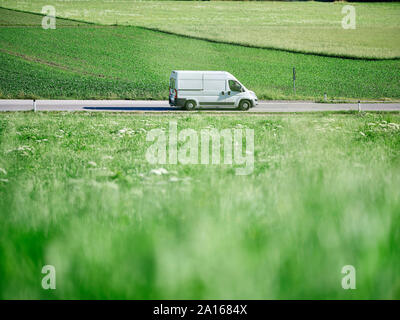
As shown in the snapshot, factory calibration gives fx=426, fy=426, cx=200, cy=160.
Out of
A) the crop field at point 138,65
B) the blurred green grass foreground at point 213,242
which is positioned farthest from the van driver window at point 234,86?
the blurred green grass foreground at point 213,242

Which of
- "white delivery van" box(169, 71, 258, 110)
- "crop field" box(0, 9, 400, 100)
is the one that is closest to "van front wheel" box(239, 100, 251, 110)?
"white delivery van" box(169, 71, 258, 110)

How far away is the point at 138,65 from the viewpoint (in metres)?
47.8

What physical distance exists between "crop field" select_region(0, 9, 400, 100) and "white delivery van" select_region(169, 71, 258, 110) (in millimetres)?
8785

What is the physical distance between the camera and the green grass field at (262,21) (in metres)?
55.9

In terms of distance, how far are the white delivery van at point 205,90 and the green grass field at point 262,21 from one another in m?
32.6

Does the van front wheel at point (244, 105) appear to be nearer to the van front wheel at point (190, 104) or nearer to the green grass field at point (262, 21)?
the van front wheel at point (190, 104)

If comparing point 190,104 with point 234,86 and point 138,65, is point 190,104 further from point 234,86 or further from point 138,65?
point 138,65

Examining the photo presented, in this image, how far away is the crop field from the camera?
3569 cm

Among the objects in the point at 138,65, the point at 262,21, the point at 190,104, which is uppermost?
the point at 262,21

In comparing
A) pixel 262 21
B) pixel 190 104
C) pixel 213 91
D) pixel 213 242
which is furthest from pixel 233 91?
pixel 262 21

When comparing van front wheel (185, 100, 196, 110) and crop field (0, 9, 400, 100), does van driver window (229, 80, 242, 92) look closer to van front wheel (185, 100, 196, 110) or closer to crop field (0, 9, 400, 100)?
van front wheel (185, 100, 196, 110)

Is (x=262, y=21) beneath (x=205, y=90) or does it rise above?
above

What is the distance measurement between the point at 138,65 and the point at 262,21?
95.4ft
